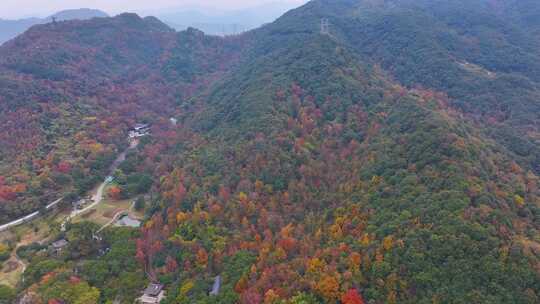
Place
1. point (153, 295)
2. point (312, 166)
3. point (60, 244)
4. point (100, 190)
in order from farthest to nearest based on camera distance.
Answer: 1. point (100, 190)
2. point (312, 166)
3. point (60, 244)
4. point (153, 295)

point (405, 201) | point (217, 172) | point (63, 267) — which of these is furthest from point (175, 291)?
point (405, 201)

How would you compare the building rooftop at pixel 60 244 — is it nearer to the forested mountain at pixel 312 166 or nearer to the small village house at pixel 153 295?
the forested mountain at pixel 312 166

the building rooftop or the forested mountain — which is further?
the building rooftop

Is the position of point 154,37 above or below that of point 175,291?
above

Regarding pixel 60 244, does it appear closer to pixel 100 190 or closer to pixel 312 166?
pixel 100 190

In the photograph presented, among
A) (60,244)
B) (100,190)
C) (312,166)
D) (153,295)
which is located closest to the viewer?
(153,295)

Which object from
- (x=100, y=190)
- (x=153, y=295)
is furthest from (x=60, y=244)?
(x=153, y=295)

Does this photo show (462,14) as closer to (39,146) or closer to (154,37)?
(154,37)

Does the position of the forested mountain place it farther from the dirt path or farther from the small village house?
the dirt path

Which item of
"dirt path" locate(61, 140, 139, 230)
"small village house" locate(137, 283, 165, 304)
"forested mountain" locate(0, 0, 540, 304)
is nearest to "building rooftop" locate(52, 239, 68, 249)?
"forested mountain" locate(0, 0, 540, 304)
